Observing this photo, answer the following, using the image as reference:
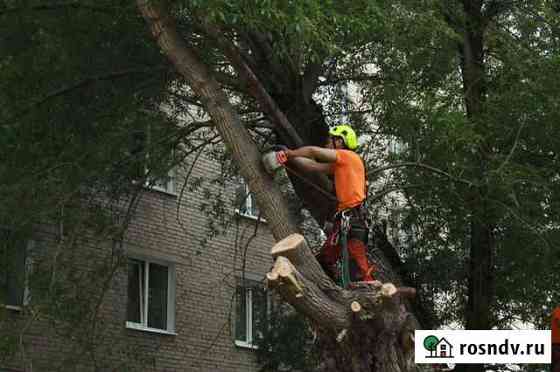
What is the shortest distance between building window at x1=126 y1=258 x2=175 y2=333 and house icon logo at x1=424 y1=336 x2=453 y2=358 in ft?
35.5

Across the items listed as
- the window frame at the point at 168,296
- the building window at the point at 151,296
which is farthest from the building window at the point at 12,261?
the building window at the point at 151,296

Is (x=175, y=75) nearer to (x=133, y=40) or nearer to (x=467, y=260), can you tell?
(x=133, y=40)

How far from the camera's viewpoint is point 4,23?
13797 mm

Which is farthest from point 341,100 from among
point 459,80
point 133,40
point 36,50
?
point 36,50

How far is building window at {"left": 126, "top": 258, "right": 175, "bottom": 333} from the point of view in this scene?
68.9ft

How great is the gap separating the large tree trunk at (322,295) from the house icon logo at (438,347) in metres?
0.18

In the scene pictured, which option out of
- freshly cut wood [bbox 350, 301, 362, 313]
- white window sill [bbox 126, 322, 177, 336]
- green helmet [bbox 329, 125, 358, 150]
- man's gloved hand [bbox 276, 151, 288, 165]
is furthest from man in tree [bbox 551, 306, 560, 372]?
white window sill [bbox 126, 322, 177, 336]

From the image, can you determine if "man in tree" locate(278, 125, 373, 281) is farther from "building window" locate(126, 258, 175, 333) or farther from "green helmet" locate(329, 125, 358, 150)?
"building window" locate(126, 258, 175, 333)

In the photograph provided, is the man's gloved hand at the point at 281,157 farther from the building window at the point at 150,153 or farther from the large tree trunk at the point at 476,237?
the large tree trunk at the point at 476,237

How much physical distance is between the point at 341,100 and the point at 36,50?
5303 mm

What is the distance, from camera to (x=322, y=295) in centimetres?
984

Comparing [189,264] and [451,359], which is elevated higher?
[189,264]

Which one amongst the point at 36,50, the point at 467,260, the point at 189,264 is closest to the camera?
the point at 36,50

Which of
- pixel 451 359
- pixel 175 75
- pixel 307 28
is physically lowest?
pixel 451 359
